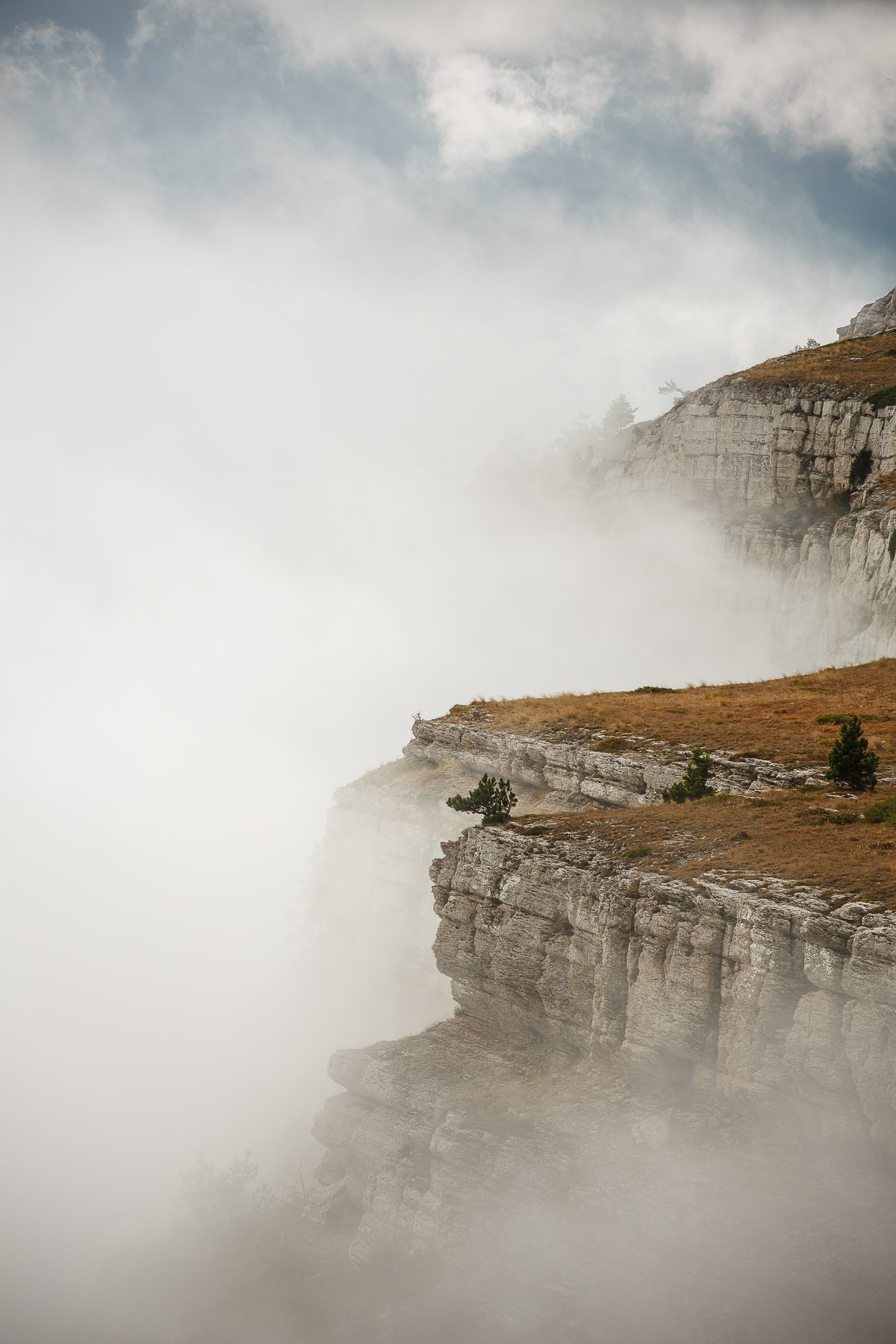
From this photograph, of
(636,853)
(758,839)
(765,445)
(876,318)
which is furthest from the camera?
(876,318)

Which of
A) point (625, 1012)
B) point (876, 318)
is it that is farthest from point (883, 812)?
point (876, 318)

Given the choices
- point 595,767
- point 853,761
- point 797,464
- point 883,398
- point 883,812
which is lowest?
point 883,812

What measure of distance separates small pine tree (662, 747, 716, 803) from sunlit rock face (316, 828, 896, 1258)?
243 inches

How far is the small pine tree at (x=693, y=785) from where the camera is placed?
1356 inches

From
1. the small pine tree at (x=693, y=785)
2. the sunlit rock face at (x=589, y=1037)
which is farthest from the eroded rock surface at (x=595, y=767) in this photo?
the sunlit rock face at (x=589, y=1037)

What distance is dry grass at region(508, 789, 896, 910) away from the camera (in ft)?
78.2

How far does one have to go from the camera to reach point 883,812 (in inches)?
1100

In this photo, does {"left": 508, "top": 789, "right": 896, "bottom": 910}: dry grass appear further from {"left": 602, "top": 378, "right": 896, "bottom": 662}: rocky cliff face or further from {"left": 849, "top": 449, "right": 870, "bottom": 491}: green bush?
{"left": 849, "top": 449, "right": 870, "bottom": 491}: green bush

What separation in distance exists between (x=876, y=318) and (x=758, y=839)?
4002 inches

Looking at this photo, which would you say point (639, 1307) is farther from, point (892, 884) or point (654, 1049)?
point (892, 884)

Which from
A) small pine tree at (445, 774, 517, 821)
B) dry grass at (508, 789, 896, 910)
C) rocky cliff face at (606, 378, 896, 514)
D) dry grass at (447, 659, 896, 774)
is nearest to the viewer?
dry grass at (508, 789, 896, 910)

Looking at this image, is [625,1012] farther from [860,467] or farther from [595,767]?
[860,467]

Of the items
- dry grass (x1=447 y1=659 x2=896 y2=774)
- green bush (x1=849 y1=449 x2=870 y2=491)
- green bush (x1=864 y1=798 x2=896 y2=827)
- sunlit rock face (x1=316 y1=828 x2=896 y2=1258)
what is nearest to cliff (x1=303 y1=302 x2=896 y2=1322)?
sunlit rock face (x1=316 y1=828 x2=896 y2=1258)

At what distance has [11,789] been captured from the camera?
631 feet
